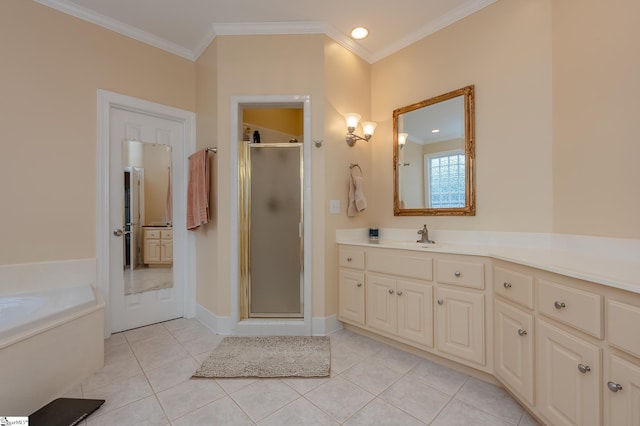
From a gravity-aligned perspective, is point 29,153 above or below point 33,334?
above

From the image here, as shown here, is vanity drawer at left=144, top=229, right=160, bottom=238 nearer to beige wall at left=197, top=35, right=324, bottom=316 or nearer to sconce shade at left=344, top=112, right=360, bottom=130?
beige wall at left=197, top=35, right=324, bottom=316

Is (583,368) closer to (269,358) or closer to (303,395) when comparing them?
(303,395)

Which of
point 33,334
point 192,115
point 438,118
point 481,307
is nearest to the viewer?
point 33,334

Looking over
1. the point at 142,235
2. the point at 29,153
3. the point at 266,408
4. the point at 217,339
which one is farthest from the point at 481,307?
the point at 29,153

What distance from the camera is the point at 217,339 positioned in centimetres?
243

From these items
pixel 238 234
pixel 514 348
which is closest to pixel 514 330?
pixel 514 348

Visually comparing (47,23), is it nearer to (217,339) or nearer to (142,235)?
(142,235)

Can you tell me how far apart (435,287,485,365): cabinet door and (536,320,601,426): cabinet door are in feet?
1.32

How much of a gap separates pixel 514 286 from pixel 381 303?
40.1 inches

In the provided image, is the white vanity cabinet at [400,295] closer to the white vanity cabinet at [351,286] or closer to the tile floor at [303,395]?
the white vanity cabinet at [351,286]

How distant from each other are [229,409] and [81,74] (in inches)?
115

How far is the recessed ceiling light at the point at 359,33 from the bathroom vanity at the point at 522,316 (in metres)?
2.06

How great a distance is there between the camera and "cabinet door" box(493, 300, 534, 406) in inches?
56.0

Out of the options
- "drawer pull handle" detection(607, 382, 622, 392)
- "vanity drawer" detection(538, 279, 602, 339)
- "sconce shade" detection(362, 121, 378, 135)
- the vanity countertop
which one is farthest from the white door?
"drawer pull handle" detection(607, 382, 622, 392)
